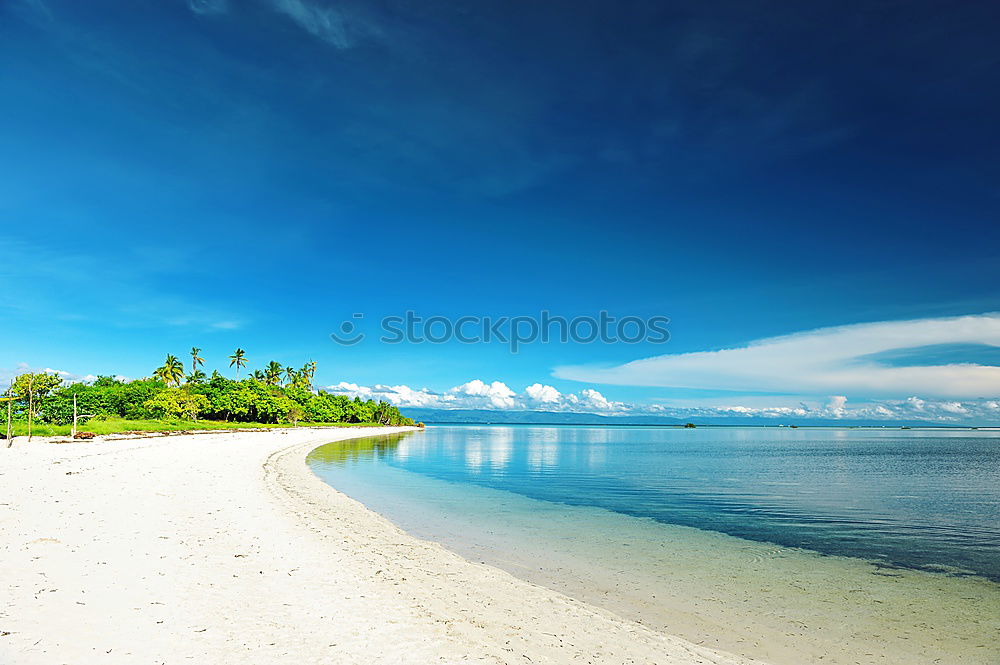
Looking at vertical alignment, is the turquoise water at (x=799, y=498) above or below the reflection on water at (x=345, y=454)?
above

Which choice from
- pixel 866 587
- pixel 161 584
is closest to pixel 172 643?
pixel 161 584

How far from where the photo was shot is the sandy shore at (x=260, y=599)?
7617 mm

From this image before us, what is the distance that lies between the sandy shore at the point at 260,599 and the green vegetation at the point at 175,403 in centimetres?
5326

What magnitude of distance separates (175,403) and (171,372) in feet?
123

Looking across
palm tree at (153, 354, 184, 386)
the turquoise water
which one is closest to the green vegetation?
palm tree at (153, 354, 184, 386)

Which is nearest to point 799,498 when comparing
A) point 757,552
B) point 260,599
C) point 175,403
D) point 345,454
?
point 757,552

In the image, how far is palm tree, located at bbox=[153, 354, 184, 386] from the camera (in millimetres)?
129500

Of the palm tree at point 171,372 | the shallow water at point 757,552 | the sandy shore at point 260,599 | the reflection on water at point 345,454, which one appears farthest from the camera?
the palm tree at point 171,372

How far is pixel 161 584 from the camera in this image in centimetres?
994

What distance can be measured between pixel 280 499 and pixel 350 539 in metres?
8.20

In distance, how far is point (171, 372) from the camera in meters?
133

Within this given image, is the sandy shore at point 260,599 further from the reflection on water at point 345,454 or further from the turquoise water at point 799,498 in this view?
the reflection on water at point 345,454

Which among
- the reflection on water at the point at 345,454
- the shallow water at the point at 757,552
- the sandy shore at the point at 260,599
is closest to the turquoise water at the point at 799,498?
the shallow water at the point at 757,552

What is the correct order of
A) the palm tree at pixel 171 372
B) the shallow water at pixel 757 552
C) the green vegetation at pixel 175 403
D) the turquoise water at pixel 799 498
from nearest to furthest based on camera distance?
the shallow water at pixel 757 552
the turquoise water at pixel 799 498
the green vegetation at pixel 175 403
the palm tree at pixel 171 372
